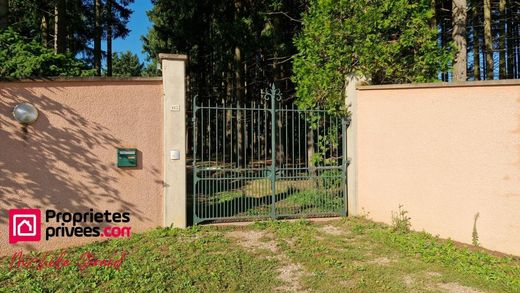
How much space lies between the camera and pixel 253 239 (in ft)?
20.2

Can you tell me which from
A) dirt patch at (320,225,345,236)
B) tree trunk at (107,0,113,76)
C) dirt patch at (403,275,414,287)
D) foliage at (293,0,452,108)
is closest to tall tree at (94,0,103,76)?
tree trunk at (107,0,113,76)

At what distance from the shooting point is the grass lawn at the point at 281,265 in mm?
4395

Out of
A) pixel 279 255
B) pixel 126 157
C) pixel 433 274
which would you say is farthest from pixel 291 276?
pixel 126 157

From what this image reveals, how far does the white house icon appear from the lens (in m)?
5.56

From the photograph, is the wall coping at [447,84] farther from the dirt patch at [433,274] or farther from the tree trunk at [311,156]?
the dirt patch at [433,274]

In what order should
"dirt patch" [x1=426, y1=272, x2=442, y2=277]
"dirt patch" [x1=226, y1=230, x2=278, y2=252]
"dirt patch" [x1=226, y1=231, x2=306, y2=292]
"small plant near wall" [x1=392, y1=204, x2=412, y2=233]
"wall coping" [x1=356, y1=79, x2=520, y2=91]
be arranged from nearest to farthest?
1. "dirt patch" [x1=226, y1=231, x2=306, y2=292]
2. "dirt patch" [x1=426, y1=272, x2=442, y2=277]
3. "wall coping" [x1=356, y1=79, x2=520, y2=91]
4. "dirt patch" [x1=226, y1=230, x2=278, y2=252]
5. "small plant near wall" [x1=392, y1=204, x2=412, y2=233]

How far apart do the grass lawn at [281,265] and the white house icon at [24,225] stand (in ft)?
1.34

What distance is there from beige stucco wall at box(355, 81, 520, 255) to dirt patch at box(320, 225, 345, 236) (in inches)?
34.3

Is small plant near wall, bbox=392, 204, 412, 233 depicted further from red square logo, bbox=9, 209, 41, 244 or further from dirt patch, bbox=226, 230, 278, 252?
red square logo, bbox=9, 209, 41, 244

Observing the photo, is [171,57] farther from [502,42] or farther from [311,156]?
[502,42]

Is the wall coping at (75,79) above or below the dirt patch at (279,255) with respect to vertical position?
above

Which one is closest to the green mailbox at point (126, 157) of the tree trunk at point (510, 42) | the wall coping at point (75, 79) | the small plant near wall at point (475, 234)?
the wall coping at point (75, 79)

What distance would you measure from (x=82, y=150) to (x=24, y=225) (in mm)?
1372

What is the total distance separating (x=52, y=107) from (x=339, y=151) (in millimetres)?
5547
